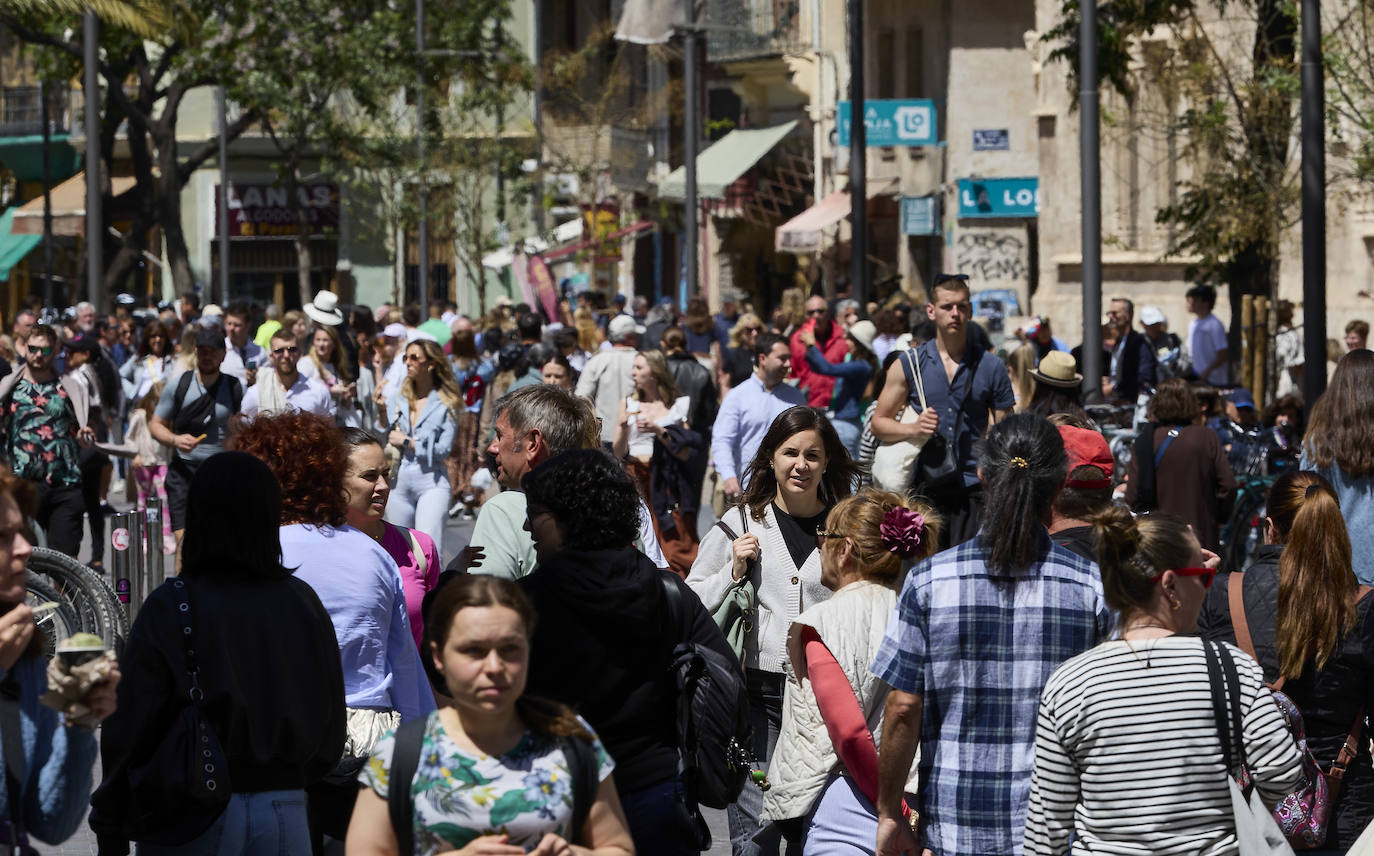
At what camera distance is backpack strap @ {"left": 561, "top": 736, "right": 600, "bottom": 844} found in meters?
3.81

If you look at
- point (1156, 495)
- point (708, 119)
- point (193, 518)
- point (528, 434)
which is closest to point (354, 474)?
point (528, 434)

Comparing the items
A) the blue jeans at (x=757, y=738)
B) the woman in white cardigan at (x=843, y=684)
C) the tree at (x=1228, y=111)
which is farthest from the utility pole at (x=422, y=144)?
the woman in white cardigan at (x=843, y=684)

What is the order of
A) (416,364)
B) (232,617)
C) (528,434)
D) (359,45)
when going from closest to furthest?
(232,617), (528,434), (416,364), (359,45)

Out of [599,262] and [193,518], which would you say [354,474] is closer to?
[193,518]

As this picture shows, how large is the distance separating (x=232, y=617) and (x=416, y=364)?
26.0ft

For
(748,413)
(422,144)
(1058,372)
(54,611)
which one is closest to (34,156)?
(422,144)

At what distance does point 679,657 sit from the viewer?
4.68 meters

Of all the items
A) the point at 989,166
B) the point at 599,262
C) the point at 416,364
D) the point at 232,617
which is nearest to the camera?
the point at 232,617

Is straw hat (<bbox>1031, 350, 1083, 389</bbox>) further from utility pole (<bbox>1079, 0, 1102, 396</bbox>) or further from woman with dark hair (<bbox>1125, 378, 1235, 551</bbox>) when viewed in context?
utility pole (<bbox>1079, 0, 1102, 396</bbox>)

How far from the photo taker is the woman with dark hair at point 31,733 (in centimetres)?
362

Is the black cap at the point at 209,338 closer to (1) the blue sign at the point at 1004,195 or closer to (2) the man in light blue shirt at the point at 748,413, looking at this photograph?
(2) the man in light blue shirt at the point at 748,413

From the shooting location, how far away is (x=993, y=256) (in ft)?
108

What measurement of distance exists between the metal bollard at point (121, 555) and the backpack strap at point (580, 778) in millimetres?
7205

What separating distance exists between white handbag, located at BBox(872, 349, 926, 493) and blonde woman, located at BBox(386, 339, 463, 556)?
2923 mm
